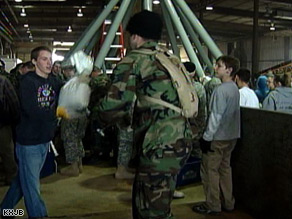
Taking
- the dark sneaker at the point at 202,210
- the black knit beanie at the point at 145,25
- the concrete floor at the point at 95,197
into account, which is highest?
the black knit beanie at the point at 145,25

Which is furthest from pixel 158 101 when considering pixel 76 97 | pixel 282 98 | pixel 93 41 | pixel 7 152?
pixel 93 41

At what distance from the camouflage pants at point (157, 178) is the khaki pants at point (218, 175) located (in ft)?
5.28

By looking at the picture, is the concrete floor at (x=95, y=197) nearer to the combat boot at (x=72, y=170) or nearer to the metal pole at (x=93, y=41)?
the combat boot at (x=72, y=170)

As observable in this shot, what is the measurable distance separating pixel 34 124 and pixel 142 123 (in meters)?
1.32

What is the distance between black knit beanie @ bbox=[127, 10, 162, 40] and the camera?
2.48m

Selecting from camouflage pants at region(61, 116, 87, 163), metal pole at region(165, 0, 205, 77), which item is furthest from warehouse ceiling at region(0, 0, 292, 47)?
camouflage pants at region(61, 116, 87, 163)

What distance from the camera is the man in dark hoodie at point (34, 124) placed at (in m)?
3.35

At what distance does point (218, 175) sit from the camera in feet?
13.5

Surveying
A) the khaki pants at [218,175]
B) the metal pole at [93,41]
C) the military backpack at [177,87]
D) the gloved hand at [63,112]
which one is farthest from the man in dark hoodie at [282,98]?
the metal pole at [93,41]

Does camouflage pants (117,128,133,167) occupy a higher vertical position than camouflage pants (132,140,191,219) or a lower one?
lower

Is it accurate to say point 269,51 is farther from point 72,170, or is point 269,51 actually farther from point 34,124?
point 34,124

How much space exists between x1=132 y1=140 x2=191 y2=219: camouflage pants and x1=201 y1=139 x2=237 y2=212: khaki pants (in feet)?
5.28

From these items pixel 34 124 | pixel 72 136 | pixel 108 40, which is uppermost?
pixel 108 40

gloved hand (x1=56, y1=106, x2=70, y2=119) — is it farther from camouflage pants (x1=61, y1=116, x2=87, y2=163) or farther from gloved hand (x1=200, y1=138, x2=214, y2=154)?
camouflage pants (x1=61, y1=116, x2=87, y2=163)
